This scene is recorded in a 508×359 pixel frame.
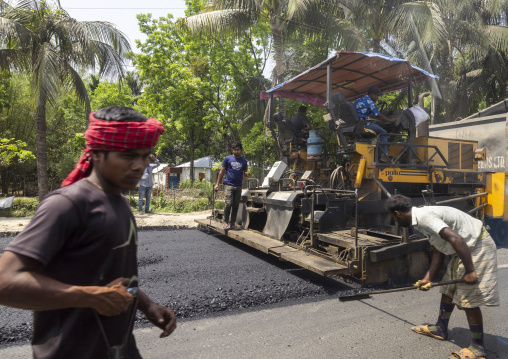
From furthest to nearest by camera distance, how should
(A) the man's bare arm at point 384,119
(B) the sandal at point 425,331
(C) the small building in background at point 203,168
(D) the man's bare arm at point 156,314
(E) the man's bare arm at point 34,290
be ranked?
(C) the small building in background at point 203,168 < (A) the man's bare arm at point 384,119 < (B) the sandal at point 425,331 < (D) the man's bare arm at point 156,314 < (E) the man's bare arm at point 34,290

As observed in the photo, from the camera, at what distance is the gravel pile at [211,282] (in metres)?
3.88

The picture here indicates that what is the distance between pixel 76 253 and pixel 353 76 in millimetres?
6637

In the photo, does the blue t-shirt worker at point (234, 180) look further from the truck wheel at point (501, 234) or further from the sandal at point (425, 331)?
the truck wheel at point (501, 234)

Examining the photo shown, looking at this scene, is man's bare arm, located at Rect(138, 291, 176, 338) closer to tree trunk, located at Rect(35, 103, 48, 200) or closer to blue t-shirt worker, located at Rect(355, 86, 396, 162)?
blue t-shirt worker, located at Rect(355, 86, 396, 162)

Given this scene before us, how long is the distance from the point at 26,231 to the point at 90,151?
14.5 inches

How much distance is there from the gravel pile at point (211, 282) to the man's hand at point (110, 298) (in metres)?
2.54

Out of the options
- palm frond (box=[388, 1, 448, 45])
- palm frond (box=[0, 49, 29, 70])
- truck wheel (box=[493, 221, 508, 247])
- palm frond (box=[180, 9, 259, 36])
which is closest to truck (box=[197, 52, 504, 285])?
truck wheel (box=[493, 221, 508, 247])

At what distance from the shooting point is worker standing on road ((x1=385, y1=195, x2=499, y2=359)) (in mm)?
2965

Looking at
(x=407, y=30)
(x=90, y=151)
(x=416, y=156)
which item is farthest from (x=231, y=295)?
(x=407, y=30)

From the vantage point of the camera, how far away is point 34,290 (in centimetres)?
113

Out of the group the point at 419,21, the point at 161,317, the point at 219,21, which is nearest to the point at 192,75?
the point at 219,21

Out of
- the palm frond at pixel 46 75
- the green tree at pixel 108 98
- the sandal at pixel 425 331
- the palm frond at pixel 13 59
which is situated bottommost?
the sandal at pixel 425 331

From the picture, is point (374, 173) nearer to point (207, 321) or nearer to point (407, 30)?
point (207, 321)

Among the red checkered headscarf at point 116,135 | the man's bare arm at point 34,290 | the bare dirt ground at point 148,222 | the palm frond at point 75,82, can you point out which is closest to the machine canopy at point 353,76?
the bare dirt ground at point 148,222
